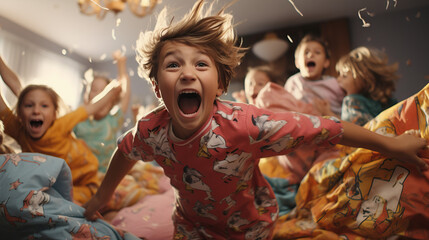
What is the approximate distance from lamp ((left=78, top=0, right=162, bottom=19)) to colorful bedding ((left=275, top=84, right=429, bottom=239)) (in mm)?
614

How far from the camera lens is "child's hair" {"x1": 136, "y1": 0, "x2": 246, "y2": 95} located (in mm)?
579

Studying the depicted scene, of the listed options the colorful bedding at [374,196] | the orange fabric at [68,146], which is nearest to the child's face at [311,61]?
the colorful bedding at [374,196]

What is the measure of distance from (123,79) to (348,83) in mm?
758

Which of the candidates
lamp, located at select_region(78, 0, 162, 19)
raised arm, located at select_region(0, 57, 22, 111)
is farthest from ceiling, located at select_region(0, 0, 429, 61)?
raised arm, located at select_region(0, 57, 22, 111)

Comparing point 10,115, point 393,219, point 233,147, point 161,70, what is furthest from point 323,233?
point 10,115

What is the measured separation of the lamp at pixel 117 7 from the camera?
33.3 inches

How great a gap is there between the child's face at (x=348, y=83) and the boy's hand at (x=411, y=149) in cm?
45

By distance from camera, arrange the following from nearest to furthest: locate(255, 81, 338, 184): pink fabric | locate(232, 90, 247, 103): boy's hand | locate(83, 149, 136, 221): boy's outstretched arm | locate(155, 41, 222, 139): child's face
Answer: locate(155, 41, 222, 139): child's face → locate(83, 149, 136, 221): boy's outstretched arm → locate(255, 81, 338, 184): pink fabric → locate(232, 90, 247, 103): boy's hand

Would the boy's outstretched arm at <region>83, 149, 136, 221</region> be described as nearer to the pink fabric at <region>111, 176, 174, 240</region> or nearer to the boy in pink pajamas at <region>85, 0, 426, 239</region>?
the boy in pink pajamas at <region>85, 0, 426, 239</region>

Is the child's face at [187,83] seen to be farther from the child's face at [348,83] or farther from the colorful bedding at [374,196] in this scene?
the child's face at [348,83]

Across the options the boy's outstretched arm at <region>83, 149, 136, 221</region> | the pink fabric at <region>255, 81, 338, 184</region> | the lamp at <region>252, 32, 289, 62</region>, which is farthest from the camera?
the lamp at <region>252, 32, 289, 62</region>

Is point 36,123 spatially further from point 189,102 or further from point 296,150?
point 296,150

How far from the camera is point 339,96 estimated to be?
109cm

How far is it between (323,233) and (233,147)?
27cm
